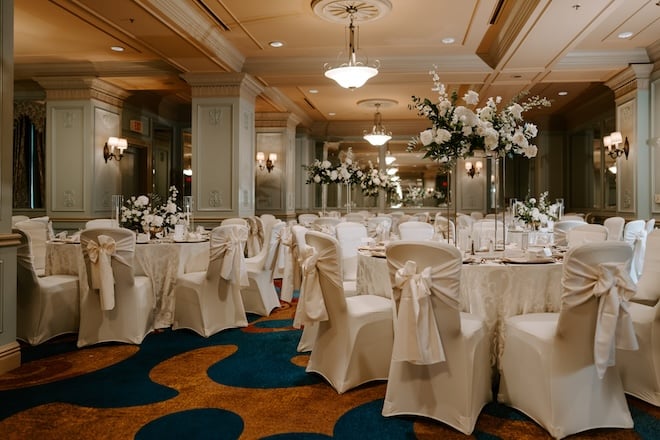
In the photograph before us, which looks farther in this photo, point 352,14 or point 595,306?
point 352,14

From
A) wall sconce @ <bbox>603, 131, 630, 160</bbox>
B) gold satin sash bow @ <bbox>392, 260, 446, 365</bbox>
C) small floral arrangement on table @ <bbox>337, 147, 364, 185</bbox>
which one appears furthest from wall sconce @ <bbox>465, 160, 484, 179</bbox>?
gold satin sash bow @ <bbox>392, 260, 446, 365</bbox>

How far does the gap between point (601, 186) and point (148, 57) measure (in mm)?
8418

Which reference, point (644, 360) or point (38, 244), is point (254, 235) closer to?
point (38, 244)

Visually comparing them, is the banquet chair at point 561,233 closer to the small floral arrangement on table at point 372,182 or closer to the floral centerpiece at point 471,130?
the floral centerpiece at point 471,130

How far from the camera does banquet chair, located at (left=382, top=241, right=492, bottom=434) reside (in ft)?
8.07

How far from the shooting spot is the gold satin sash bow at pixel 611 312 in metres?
2.29

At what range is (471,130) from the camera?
337 cm

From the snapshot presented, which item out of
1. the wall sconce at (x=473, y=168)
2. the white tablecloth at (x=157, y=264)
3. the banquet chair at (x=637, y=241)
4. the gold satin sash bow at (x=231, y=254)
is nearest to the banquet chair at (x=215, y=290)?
the gold satin sash bow at (x=231, y=254)

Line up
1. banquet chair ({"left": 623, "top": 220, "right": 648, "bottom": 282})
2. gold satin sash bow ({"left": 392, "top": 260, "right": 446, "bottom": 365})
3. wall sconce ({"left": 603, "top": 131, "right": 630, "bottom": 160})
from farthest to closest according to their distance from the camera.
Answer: wall sconce ({"left": 603, "top": 131, "right": 630, "bottom": 160}) < banquet chair ({"left": 623, "top": 220, "right": 648, "bottom": 282}) < gold satin sash bow ({"left": 392, "top": 260, "right": 446, "bottom": 365})

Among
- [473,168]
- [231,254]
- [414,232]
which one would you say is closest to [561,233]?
[414,232]

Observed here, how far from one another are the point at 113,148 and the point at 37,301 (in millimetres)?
4925

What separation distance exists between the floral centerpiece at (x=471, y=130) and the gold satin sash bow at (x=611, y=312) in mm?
1288

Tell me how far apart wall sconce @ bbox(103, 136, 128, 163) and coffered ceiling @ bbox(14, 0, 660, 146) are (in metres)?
0.92

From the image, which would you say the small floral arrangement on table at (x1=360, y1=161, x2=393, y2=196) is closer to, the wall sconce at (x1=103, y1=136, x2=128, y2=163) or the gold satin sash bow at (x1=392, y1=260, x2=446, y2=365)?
the wall sconce at (x1=103, y1=136, x2=128, y2=163)
